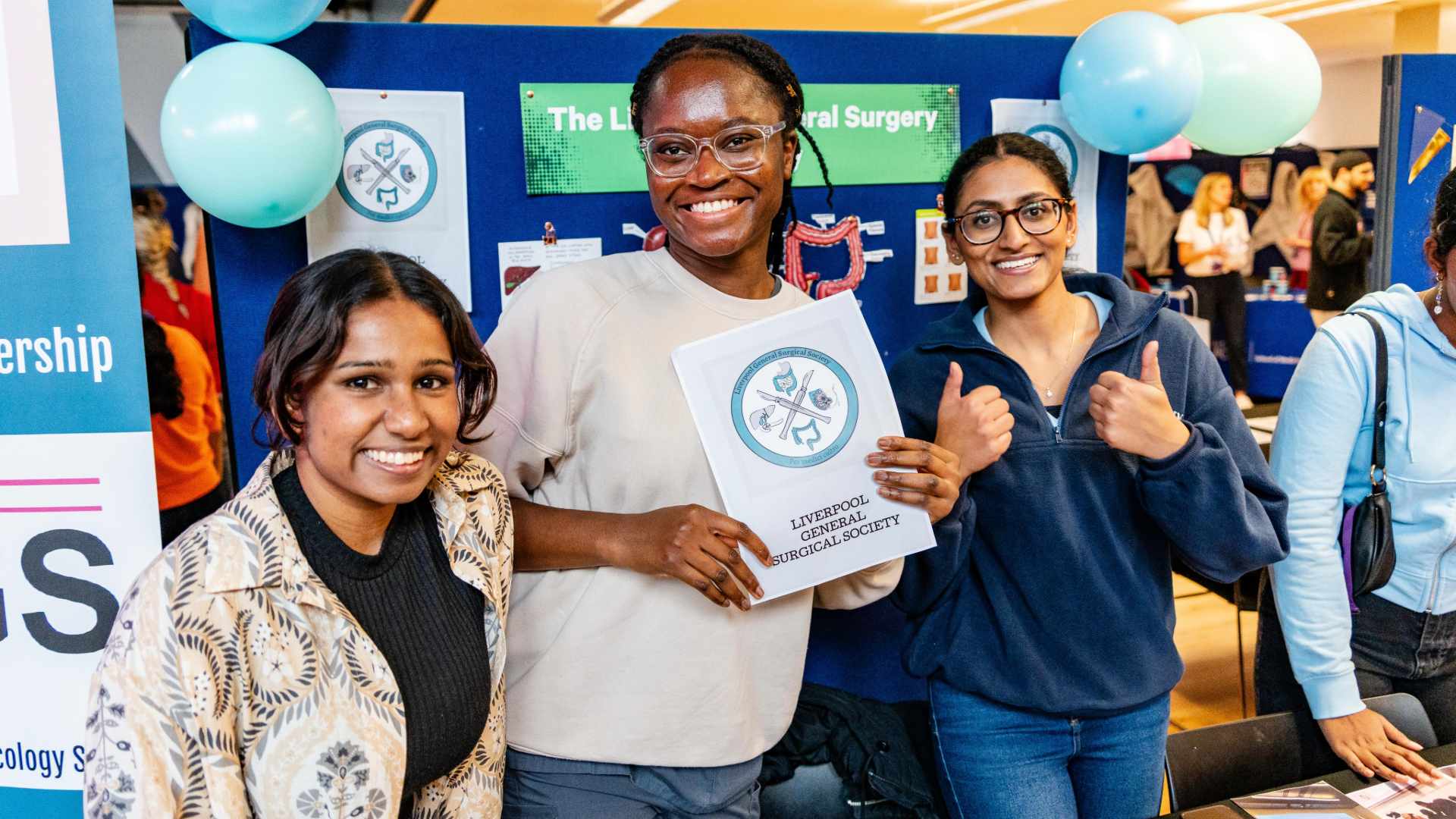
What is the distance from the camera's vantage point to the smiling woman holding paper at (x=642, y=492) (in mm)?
1513

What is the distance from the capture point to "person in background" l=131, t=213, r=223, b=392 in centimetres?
422

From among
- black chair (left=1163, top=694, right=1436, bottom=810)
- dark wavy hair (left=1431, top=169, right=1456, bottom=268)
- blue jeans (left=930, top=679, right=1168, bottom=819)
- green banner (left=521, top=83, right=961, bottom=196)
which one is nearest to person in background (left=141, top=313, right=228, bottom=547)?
green banner (left=521, top=83, right=961, bottom=196)

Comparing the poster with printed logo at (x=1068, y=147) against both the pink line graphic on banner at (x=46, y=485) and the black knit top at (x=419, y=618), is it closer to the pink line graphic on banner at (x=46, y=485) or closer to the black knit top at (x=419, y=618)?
the black knit top at (x=419, y=618)

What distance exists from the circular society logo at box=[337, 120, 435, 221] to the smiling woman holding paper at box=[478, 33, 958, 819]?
678 mm

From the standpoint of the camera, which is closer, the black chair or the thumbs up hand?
the thumbs up hand

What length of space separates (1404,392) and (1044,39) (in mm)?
1197

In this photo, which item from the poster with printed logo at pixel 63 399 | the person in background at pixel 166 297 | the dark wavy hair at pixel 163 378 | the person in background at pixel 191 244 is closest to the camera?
the poster with printed logo at pixel 63 399

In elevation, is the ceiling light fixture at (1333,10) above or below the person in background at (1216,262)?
above

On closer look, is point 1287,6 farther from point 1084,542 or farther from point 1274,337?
point 1084,542

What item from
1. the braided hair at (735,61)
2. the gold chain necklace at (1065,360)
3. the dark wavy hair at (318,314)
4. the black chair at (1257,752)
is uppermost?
the braided hair at (735,61)

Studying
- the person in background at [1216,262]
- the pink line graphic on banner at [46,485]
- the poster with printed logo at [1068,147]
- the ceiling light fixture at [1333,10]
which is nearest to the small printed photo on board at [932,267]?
the poster with printed logo at [1068,147]

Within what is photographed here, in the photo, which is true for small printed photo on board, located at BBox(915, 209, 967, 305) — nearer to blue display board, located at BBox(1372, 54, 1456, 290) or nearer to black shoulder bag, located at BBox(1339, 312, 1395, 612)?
black shoulder bag, located at BBox(1339, 312, 1395, 612)

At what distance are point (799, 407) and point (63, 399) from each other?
1367 millimetres

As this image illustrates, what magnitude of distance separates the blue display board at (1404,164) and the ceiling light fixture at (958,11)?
6445 millimetres
